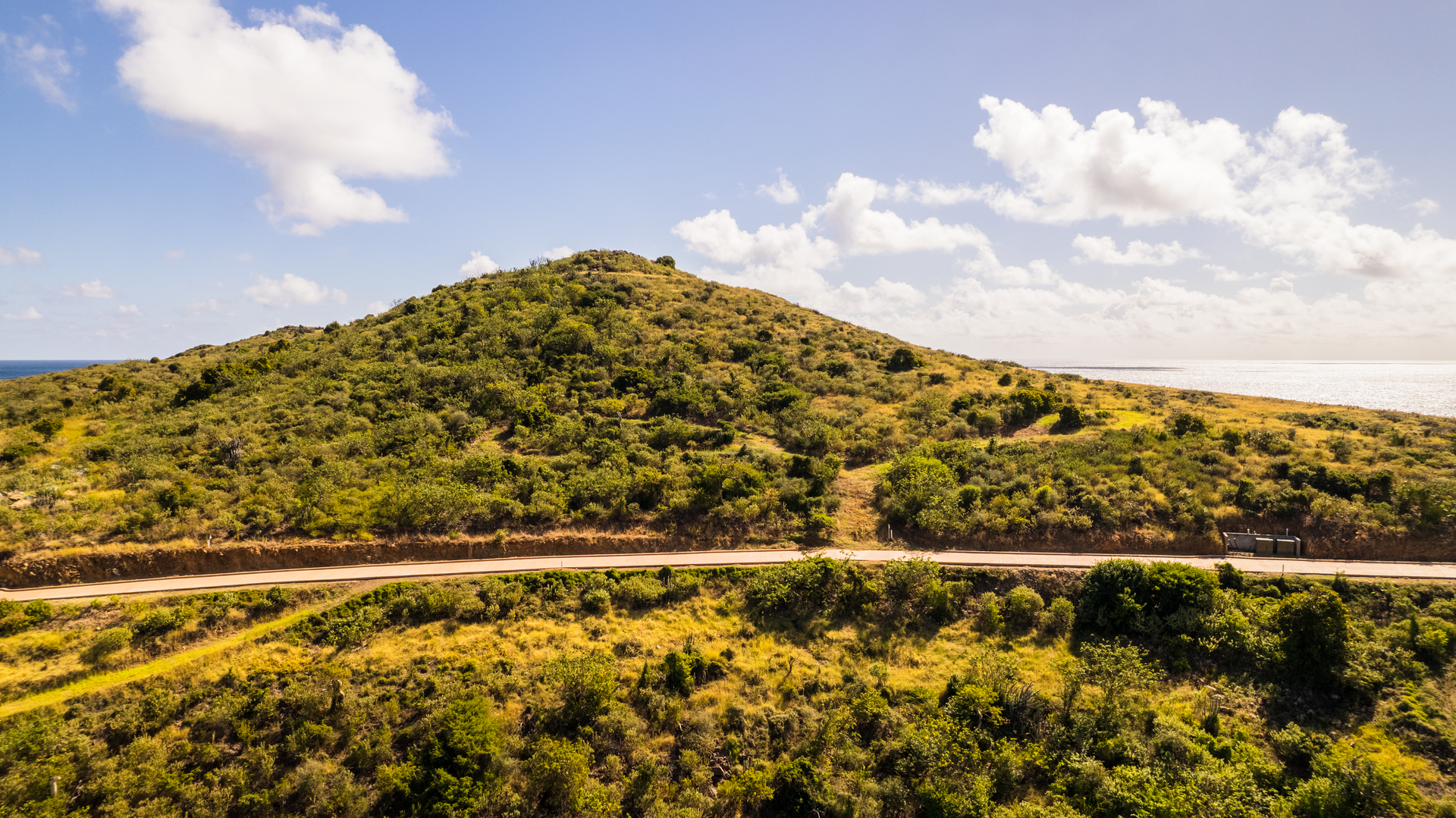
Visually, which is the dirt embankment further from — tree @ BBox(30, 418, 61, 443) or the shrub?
tree @ BBox(30, 418, 61, 443)

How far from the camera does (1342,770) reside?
66.2ft

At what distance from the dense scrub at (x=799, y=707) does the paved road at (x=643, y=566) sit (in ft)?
6.37

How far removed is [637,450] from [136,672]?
95.7ft

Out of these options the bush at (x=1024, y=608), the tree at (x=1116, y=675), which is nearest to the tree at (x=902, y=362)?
the bush at (x=1024, y=608)

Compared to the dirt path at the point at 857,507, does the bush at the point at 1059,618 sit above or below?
below

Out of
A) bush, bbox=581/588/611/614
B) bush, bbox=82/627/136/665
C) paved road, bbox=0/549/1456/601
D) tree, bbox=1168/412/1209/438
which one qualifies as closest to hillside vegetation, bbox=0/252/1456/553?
tree, bbox=1168/412/1209/438

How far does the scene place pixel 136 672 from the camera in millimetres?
23969

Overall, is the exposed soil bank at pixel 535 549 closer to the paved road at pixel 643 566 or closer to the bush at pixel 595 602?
the paved road at pixel 643 566

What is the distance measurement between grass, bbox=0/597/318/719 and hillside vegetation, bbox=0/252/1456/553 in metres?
6.94

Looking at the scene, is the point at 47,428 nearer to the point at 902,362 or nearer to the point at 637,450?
the point at 637,450

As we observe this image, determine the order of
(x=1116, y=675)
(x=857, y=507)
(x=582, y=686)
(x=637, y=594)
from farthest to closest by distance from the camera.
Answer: (x=857, y=507) → (x=637, y=594) → (x=1116, y=675) → (x=582, y=686)

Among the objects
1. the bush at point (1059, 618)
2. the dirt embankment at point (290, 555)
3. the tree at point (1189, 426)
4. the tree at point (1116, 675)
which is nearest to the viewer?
the tree at point (1116, 675)

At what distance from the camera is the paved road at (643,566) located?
28.9m

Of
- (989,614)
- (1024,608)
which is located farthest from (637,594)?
(1024,608)
